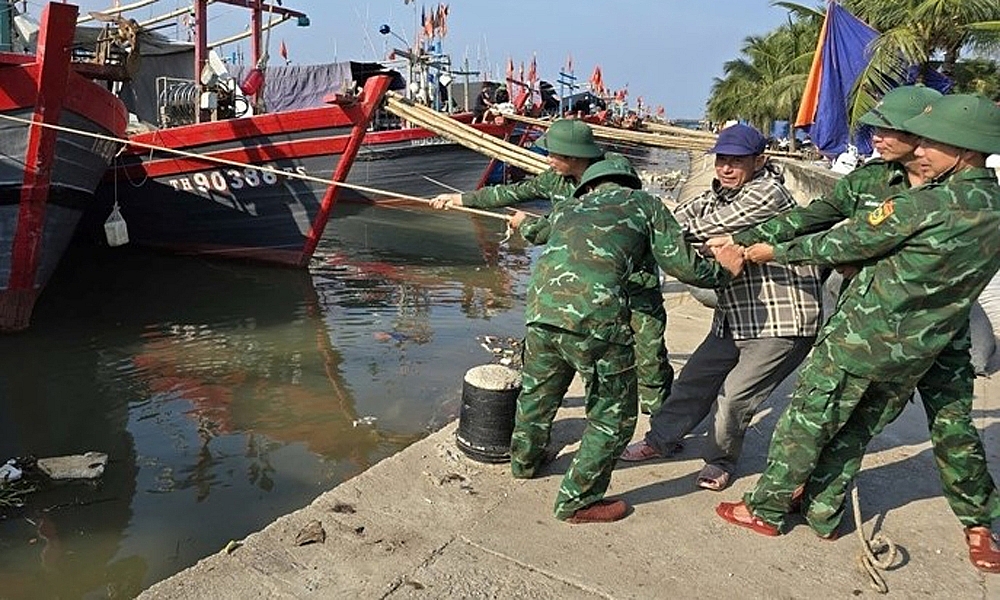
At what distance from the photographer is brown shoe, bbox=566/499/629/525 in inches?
118

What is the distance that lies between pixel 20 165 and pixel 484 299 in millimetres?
4828

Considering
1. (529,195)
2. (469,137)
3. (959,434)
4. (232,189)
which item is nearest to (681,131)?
(469,137)

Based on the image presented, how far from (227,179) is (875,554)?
8.48m

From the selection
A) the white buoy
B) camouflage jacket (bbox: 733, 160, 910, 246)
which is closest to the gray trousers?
camouflage jacket (bbox: 733, 160, 910, 246)

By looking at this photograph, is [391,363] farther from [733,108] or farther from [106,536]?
[733,108]

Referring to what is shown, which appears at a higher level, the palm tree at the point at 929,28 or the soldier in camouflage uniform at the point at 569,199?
the palm tree at the point at 929,28

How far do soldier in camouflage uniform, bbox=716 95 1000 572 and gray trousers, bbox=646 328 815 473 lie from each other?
357mm

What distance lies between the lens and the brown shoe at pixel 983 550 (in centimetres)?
273

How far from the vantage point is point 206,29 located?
406 inches

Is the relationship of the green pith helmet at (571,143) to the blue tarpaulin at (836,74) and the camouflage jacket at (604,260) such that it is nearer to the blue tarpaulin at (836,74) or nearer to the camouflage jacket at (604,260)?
the camouflage jacket at (604,260)

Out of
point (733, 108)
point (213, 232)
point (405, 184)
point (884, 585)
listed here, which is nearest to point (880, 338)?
point (884, 585)

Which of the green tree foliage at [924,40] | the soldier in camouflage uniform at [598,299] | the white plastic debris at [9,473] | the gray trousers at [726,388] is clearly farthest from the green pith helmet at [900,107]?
the green tree foliage at [924,40]

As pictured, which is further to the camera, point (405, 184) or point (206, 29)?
point (405, 184)

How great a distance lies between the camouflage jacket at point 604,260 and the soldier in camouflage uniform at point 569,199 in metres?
0.19
